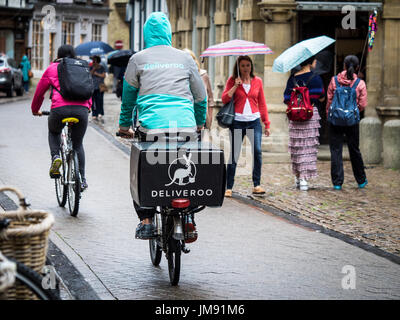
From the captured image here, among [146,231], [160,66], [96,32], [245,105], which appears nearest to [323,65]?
[245,105]

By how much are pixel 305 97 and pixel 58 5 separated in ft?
160

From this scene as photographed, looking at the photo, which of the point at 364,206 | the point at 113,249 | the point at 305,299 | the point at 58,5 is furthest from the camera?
the point at 58,5

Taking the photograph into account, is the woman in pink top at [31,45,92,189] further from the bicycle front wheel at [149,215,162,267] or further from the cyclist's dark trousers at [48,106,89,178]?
the bicycle front wheel at [149,215,162,267]

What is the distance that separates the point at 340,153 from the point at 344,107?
649mm

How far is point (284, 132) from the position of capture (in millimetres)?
15844

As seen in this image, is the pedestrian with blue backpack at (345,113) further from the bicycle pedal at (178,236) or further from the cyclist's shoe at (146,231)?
the bicycle pedal at (178,236)

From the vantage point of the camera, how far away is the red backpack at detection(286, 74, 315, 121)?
1155 cm

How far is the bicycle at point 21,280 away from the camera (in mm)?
3918

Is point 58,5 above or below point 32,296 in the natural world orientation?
above

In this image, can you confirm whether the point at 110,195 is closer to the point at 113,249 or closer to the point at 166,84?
the point at 113,249

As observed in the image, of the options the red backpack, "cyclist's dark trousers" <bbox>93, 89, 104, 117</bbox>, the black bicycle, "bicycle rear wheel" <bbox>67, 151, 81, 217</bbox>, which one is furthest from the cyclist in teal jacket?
"cyclist's dark trousers" <bbox>93, 89, 104, 117</bbox>

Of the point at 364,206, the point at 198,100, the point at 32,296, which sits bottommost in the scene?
the point at 364,206

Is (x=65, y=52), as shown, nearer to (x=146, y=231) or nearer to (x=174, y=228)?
(x=146, y=231)

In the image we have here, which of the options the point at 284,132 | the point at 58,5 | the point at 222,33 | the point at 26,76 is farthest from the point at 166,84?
the point at 58,5
